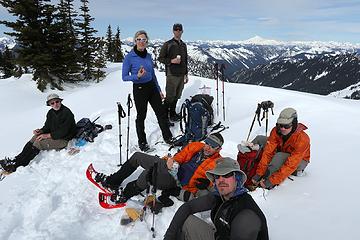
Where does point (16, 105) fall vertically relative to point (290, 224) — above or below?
above

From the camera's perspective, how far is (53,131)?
909 centimetres

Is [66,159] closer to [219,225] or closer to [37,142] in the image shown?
[37,142]

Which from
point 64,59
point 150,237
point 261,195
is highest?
point 64,59

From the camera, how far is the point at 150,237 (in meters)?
5.33

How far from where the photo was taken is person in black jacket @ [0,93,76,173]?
8711 millimetres

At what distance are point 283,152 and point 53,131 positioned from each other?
6613 mm

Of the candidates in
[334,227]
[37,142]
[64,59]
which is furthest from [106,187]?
[64,59]

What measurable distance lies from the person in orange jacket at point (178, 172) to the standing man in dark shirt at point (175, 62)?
429 centimetres

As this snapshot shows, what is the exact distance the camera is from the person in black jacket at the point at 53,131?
8711mm

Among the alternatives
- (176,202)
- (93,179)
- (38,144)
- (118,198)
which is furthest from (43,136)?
(176,202)

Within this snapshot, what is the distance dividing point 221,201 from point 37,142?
656cm

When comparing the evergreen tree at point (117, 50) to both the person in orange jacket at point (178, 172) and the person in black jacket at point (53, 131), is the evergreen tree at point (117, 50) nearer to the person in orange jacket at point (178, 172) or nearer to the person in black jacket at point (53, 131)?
the person in black jacket at point (53, 131)

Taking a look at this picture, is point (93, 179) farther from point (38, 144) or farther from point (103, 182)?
point (38, 144)

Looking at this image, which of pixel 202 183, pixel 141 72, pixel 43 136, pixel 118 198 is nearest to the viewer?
pixel 202 183
